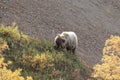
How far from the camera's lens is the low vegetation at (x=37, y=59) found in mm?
12547

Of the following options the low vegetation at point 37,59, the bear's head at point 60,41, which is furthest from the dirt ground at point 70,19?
the low vegetation at point 37,59

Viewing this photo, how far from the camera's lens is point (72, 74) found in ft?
45.5

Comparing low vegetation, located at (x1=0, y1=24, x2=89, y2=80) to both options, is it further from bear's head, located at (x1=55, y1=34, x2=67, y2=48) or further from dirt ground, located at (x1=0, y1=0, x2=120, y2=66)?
dirt ground, located at (x1=0, y1=0, x2=120, y2=66)

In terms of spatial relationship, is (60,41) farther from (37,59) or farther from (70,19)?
(70,19)

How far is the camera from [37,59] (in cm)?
1295

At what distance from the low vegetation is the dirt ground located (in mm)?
2856

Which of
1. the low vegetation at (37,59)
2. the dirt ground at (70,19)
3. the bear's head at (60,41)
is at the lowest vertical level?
the low vegetation at (37,59)

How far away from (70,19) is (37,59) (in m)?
11.2

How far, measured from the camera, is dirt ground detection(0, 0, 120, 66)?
18.8 m

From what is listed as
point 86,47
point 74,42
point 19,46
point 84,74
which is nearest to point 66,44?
point 74,42

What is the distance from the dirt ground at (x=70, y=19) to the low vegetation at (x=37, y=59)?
286cm

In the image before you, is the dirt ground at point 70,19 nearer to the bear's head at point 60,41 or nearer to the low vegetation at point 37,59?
the bear's head at point 60,41

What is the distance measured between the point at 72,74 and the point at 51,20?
8.03m

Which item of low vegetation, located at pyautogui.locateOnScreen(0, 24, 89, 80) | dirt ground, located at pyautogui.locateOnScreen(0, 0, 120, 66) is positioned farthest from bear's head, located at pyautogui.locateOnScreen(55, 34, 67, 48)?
dirt ground, located at pyautogui.locateOnScreen(0, 0, 120, 66)
